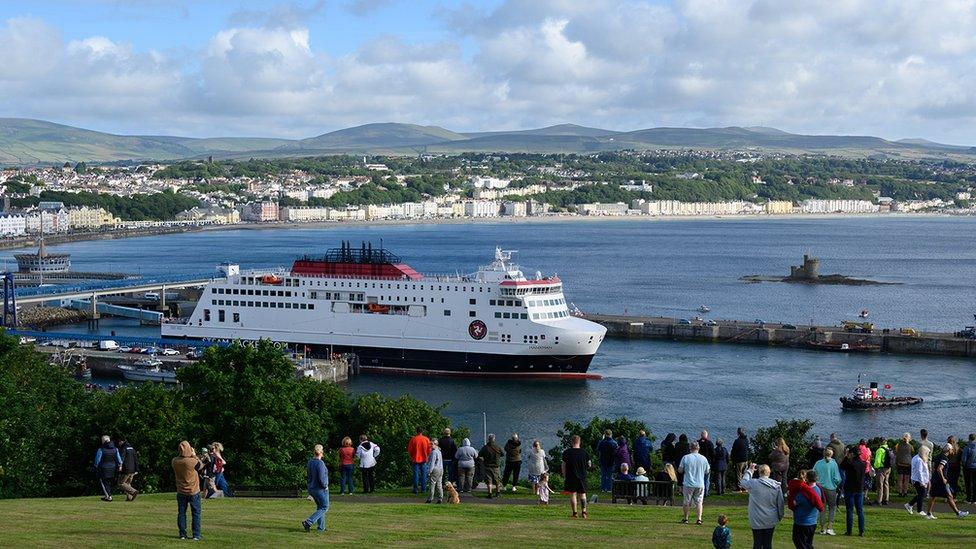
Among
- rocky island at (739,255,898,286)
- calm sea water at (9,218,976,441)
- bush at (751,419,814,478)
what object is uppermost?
bush at (751,419,814,478)

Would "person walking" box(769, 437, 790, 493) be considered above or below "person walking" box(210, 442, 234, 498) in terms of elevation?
above

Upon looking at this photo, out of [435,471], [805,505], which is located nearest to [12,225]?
[435,471]

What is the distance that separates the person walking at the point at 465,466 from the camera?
1455cm

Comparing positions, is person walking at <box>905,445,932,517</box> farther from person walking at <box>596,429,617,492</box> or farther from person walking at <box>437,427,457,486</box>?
person walking at <box>437,427,457,486</box>

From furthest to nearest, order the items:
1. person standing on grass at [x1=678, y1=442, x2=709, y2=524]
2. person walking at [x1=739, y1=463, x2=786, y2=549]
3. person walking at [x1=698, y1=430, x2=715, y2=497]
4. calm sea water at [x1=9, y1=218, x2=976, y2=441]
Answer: calm sea water at [x1=9, y1=218, x2=976, y2=441], person walking at [x1=698, y1=430, x2=715, y2=497], person standing on grass at [x1=678, y1=442, x2=709, y2=524], person walking at [x1=739, y1=463, x2=786, y2=549]

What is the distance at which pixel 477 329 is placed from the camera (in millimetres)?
42625

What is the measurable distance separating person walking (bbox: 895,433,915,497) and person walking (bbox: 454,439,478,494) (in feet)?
15.2

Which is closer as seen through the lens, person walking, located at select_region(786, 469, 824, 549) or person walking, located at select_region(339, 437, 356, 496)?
person walking, located at select_region(786, 469, 824, 549)

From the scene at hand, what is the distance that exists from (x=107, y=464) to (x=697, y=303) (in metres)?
57.4

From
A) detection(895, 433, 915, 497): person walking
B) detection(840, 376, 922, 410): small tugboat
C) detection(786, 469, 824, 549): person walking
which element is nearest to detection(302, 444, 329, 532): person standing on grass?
detection(786, 469, 824, 549): person walking

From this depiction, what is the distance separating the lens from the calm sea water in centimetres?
3600

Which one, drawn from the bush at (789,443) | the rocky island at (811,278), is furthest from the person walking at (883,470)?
the rocky island at (811,278)

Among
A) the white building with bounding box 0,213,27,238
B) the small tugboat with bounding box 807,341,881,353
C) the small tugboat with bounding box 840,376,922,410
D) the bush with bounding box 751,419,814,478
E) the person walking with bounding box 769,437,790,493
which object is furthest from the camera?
the white building with bounding box 0,213,27,238

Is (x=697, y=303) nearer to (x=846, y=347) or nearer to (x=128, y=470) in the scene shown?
(x=846, y=347)
